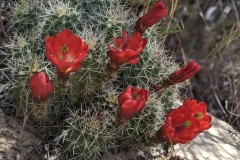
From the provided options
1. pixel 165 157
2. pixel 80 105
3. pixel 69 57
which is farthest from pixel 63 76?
pixel 165 157

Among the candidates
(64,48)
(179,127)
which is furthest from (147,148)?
(64,48)

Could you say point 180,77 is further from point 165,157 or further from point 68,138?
point 68,138

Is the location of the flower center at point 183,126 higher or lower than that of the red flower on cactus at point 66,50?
lower

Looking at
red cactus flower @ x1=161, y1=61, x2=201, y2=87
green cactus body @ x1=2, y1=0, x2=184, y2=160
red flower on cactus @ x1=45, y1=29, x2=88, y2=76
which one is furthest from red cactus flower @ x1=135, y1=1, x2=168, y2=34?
red flower on cactus @ x1=45, y1=29, x2=88, y2=76

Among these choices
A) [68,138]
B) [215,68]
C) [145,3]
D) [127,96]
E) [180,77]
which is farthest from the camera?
[215,68]

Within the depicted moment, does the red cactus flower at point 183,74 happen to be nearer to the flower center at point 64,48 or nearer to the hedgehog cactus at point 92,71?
the hedgehog cactus at point 92,71

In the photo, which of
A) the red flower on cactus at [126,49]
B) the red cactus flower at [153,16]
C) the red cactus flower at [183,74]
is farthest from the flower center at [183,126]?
the red cactus flower at [153,16]
